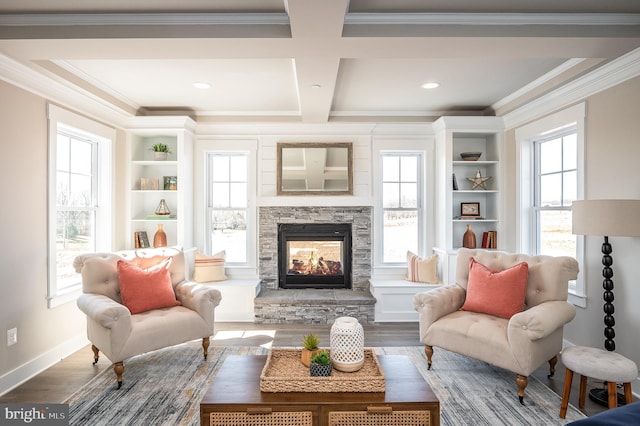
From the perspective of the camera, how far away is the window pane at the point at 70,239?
3.56 metres

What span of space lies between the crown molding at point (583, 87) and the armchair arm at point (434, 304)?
202 centimetres

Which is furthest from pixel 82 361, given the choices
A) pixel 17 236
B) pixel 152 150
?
pixel 152 150

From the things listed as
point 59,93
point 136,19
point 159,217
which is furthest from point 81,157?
point 136,19

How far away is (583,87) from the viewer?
3203 millimetres

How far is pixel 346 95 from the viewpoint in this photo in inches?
160

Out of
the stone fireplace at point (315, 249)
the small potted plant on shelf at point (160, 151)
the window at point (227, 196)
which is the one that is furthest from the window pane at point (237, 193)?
the small potted plant on shelf at point (160, 151)

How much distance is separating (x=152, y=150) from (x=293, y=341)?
2.89m

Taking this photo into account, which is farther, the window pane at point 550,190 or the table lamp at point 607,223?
the window pane at point 550,190

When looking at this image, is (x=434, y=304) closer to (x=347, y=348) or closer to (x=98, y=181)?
(x=347, y=348)

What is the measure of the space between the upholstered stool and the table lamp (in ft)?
1.03

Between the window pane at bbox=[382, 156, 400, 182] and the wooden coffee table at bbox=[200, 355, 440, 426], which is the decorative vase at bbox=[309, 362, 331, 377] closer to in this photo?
the wooden coffee table at bbox=[200, 355, 440, 426]

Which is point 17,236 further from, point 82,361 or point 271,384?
point 271,384

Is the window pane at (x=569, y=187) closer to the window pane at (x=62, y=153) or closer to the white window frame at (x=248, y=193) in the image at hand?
the white window frame at (x=248, y=193)

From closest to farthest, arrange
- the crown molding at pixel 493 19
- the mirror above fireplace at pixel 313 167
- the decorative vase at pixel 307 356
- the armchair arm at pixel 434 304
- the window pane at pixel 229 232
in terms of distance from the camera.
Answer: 1. the decorative vase at pixel 307 356
2. the crown molding at pixel 493 19
3. the armchair arm at pixel 434 304
4. the mirror above fireplace at pixel 313 167
5. the window pane at pixel 229 232
